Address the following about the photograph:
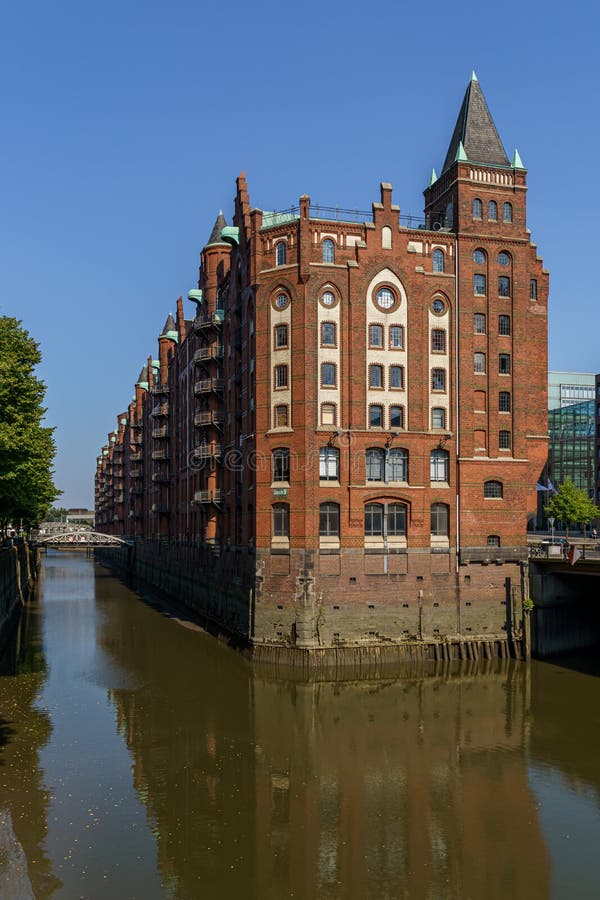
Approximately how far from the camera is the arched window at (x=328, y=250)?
51.5m

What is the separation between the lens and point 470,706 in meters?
41.8

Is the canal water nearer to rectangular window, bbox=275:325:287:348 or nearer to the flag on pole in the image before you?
the flag on pole

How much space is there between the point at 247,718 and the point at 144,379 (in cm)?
10281

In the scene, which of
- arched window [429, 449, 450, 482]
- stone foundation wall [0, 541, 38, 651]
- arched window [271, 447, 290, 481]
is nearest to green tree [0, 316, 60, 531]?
stone foundation wall [0, 541, 38, 651]

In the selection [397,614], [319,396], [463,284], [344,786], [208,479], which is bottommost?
[344,786]

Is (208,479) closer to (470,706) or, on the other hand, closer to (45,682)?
(45,682)

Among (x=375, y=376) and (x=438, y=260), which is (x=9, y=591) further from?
(x=438, y=260)

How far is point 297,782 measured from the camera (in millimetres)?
30891

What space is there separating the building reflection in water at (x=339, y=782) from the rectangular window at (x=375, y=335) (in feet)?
70.7

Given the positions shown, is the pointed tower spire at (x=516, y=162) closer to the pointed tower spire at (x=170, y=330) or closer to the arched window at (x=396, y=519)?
the arched window at (x=396, y=519)

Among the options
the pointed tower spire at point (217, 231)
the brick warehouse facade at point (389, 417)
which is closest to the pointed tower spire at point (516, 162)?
the brick warehouse facade at point (389, 417)

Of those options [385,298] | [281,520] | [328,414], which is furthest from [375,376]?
[281,520]

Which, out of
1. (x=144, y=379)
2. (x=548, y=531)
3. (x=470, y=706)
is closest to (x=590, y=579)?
(x=470, y=706)

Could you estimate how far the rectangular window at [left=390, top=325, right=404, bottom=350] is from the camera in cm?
5253
